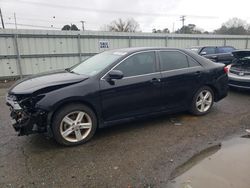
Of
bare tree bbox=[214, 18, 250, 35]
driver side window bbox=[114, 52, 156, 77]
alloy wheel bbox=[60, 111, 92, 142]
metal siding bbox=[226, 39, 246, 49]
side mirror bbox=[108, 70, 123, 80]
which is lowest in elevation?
alloy wheel bbox=[60, 111, 92, 142]

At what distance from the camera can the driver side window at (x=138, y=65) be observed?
3980 mm

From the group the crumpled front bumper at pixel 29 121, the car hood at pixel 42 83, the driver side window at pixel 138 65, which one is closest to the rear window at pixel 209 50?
the driver side window at pixel 138 65

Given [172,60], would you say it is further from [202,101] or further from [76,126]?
[76,126]

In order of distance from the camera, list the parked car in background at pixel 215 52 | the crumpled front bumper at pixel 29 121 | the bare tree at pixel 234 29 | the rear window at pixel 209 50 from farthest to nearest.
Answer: the bare tree at pixel 234 29, the rear window at pixel 209 50, the parked car in background at pixel 215 52, the crumpled front bumper at pixel 29 121

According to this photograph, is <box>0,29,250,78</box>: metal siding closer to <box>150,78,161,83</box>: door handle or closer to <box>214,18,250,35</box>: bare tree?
<box>150,78,161,83</box>: door handle

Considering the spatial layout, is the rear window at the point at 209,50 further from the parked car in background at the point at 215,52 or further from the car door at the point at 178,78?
the car door at the point at 178,78

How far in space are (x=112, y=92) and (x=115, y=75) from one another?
0.31 metres

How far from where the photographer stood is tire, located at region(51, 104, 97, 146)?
11.2ft

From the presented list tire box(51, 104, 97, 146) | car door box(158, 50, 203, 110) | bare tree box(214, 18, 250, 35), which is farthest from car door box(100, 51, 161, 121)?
bare tree box(214, 18, 250, 35)

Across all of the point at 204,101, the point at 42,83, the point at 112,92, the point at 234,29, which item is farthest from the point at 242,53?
the point at 234,29

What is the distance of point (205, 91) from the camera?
4.95 m

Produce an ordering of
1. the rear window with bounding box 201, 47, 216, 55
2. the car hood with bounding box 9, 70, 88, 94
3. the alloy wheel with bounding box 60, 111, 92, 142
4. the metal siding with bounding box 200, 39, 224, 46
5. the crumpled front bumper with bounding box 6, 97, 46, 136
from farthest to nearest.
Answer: the metal siding with bounding box 200, 39, 224, 46, the rear window with bounding box 201, 47, 216, 55, the alloy wheel with bounding box 60, 111, 92, 142, the car hood with bounding box 9, 70, 88, 94, the crumpled front bumper with bounding box 6, 97, 46, 136

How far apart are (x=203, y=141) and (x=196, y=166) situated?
82 centimetres

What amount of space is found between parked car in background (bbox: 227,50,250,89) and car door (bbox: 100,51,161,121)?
361 cm
